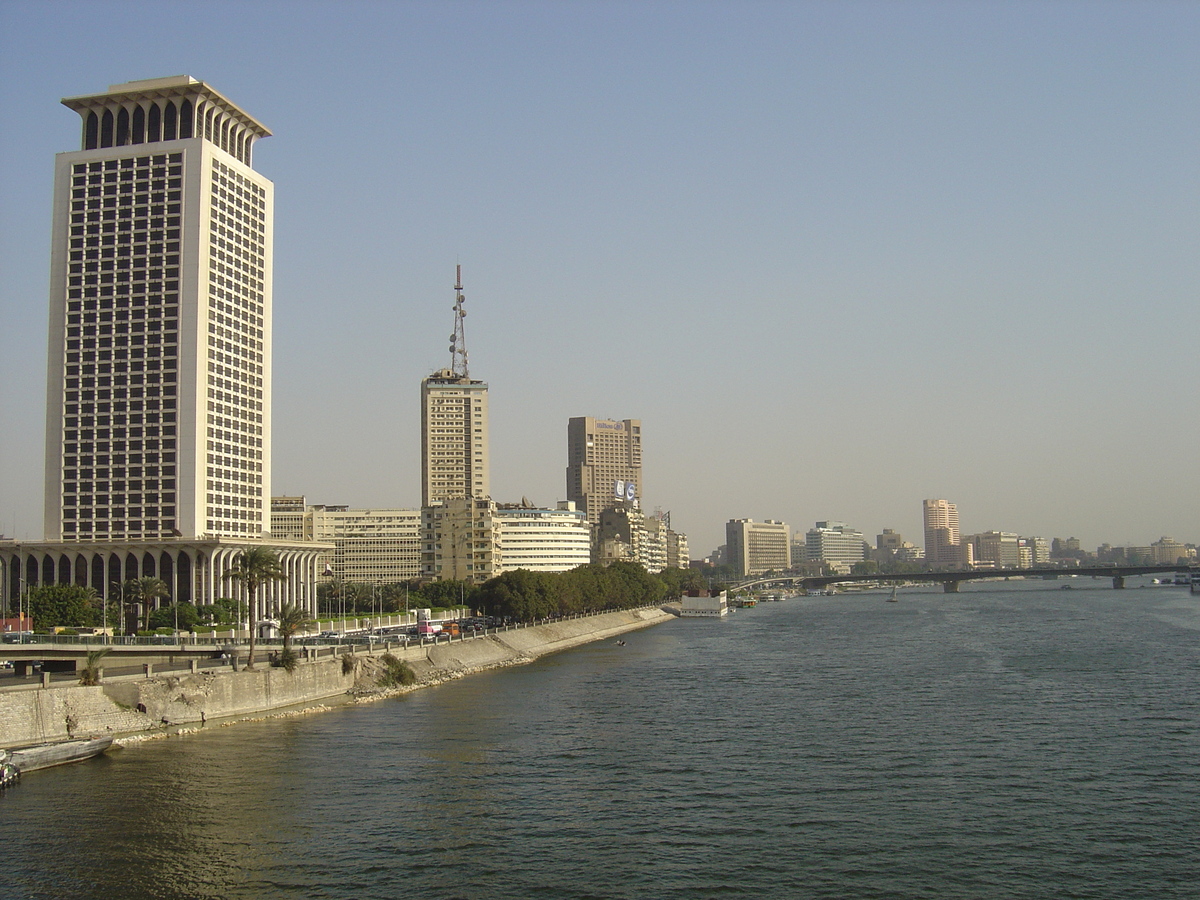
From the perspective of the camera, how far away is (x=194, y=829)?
47.1 meters

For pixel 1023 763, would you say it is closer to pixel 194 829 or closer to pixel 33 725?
pixel 194 829

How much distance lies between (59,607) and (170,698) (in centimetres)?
5740

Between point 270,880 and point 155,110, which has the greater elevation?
point 155,110

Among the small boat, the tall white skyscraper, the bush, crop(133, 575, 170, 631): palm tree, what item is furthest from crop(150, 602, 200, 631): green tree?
the small boat

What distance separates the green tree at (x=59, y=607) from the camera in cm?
11881

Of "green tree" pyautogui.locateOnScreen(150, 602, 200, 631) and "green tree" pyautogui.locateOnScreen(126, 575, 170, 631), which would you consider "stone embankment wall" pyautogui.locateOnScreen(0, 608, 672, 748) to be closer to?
"green tree" pyautogui.locateOnScreen(150, 602, 200, 631)

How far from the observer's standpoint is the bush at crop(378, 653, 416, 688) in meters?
96.1

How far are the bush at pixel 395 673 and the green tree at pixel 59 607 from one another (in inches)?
1542

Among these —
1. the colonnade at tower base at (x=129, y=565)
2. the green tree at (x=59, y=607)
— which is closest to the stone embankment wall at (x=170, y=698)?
the green tree at (x=59, y=607)

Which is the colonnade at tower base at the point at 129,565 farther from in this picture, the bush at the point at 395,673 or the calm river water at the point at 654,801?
the calm river water at the point at 654,801

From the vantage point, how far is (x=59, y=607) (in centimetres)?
12081

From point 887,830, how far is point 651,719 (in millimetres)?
32628

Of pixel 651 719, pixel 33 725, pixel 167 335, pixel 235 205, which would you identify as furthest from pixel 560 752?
pixel 235 205

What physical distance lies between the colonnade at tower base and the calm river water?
69.0m
